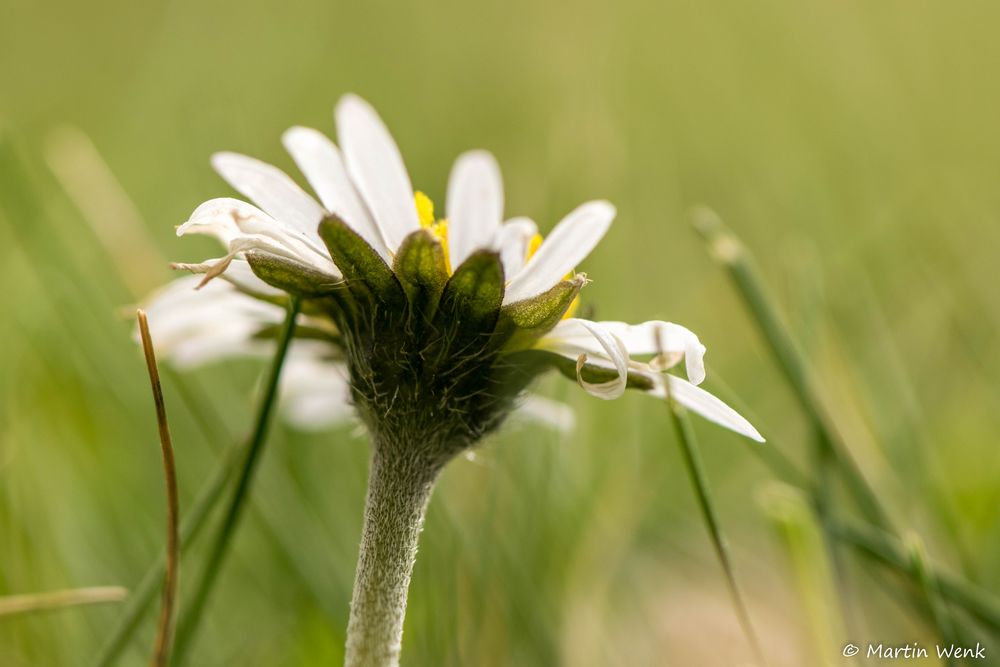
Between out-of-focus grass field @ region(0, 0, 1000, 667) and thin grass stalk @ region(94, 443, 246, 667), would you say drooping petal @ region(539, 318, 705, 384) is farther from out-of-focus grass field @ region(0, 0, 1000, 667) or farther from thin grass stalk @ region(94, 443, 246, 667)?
thin grass stalk @ region(94, 443, 246, 667)

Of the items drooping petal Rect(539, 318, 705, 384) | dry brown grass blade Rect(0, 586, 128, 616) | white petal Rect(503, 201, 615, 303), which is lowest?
dry brown grass blade Rect(0, 586, 128, 616)

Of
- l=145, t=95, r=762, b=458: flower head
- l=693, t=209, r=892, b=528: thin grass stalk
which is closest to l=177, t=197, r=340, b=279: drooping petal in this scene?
l=145, t=95, r=762, b=458: flower head

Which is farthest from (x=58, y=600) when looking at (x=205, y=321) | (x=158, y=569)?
(x=205, y=321)

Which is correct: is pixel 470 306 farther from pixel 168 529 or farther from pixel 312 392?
pixel 312 392

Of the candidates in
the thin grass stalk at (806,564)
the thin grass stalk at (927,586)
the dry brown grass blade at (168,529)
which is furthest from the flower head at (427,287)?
the thin grass stalk at (806,564)

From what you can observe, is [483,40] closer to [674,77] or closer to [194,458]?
[674,77]

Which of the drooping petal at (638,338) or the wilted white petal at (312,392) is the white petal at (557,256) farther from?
the wilted white petal at (312,392)
